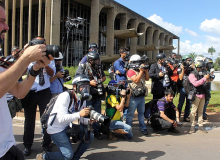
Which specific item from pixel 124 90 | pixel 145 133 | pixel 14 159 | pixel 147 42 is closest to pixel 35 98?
pixel 124 90

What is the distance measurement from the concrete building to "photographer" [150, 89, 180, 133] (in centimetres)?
1505

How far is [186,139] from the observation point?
4949mm

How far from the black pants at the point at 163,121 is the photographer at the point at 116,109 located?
857 mm

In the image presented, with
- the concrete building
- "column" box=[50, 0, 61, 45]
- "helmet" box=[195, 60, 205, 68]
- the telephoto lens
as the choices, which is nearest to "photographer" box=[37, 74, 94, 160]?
the telephoto lens

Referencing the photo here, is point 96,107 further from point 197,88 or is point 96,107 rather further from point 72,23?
point 72,23

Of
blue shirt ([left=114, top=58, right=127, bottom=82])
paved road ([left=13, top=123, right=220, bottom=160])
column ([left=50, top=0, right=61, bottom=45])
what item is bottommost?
paved road ([left=13, top=123, right=220, bottom=160])

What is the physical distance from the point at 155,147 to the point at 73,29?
72.9ft

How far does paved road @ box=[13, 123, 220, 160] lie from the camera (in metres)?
3.87

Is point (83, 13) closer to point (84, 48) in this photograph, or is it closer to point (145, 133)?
point (84, 48)

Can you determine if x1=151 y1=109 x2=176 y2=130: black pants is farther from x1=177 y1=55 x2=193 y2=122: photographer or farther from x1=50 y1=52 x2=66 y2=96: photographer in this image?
x1=50 y1=52 x2=66 y2=96: photographer

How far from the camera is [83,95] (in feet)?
10.2

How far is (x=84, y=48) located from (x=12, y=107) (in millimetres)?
24241

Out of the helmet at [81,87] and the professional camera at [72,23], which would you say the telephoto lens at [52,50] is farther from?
the professional camera at [72,23]

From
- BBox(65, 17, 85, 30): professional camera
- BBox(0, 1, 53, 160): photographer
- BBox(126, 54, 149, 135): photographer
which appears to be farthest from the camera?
BBox(65, 17, 85, 30): professional camera
